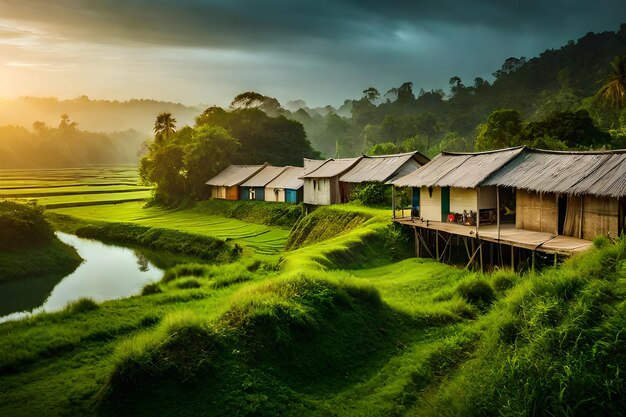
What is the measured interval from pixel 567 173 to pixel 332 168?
21550 mm

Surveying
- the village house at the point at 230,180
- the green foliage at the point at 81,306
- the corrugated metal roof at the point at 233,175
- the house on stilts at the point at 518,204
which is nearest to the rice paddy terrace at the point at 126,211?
the village house at the point at 230,180

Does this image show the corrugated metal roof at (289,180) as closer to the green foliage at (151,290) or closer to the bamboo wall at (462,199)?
the bamboo wall at (462,199)

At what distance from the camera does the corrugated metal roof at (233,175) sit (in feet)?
151

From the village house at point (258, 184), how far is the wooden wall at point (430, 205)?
73.9 feet

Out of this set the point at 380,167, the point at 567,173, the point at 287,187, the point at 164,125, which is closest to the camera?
the point at 567,173

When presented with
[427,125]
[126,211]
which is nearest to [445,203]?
[126,211]

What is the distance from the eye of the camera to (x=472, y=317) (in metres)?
11.8

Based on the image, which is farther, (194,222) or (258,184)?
(258,184)

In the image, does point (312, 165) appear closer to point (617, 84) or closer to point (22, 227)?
point (22, 227)

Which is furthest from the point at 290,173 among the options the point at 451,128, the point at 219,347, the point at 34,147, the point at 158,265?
the point at 34,147

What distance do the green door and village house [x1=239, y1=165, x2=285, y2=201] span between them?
24.1 m

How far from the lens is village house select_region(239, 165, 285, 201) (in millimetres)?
44469

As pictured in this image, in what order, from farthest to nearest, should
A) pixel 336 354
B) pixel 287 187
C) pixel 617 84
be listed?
pixel 287 187, pixel 617 84, pixel 336 354

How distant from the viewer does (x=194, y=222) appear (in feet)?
132
